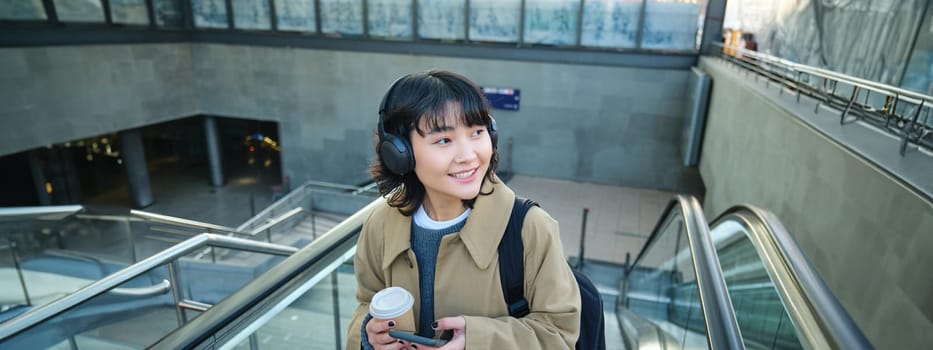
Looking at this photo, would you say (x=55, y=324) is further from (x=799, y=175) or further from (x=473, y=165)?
(x=799, y=175)

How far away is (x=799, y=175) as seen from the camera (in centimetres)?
439

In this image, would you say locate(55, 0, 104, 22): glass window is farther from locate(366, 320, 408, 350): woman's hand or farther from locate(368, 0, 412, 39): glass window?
locate(366, 320, 408, 350): woman's hand

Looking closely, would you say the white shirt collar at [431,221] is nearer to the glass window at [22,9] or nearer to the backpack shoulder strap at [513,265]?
the backpack shoulder strap at [513,265]

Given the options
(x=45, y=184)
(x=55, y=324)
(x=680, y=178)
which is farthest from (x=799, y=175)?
(x=45, y=184)

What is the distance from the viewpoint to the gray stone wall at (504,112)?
42.9 ft

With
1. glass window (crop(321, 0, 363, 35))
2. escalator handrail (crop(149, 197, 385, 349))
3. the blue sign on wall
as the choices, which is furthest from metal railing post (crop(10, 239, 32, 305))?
glass window (crop(321, 0, 363, 35))

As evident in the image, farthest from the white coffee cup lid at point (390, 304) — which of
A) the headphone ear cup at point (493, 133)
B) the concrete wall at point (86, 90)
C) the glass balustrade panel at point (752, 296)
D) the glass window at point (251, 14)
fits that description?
the glass window at point (251, 14)

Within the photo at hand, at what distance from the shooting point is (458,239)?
161 centimetres

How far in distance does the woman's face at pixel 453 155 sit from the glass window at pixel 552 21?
1236 centimetres

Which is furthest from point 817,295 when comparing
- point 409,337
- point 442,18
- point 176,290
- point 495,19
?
point 442,18

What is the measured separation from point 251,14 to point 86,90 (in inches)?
188

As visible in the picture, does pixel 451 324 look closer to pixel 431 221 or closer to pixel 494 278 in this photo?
pixel 494 278

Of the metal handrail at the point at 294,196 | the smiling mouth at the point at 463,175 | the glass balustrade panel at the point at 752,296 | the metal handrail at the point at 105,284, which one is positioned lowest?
the metal handrail at the point at 294,196

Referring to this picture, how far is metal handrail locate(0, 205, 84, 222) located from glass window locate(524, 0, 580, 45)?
423 inches
